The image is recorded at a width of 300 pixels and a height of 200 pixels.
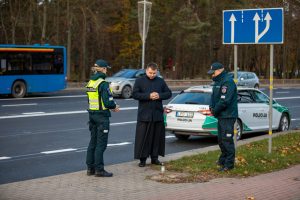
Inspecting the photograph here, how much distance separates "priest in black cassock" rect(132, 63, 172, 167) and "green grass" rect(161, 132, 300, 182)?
44 cm

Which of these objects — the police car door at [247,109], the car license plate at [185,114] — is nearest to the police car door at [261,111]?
the police car door at [247,109]

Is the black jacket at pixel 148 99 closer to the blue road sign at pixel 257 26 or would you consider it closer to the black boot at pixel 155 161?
the black boot at pixel 155 161

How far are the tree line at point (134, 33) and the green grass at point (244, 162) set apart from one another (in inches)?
1378

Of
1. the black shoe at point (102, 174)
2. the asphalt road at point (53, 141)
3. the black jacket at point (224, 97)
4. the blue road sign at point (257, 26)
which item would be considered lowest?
the asphalt road at point (53, 141)

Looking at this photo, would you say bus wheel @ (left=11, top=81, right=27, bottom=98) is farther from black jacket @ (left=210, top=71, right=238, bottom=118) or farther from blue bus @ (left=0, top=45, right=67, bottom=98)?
black jacket @ (left=210, top=71, right=238, bottom=118)

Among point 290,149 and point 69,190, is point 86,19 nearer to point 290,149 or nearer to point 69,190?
point 290,149

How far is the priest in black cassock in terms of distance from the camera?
33.6ft

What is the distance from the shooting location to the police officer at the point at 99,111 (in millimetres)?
9227

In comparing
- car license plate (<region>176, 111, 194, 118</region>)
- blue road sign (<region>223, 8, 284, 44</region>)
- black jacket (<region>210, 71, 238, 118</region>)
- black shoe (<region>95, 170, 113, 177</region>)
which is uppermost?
blue road sign (<region>223, 8, 284, 44</region>)

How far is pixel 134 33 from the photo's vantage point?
7231 cm

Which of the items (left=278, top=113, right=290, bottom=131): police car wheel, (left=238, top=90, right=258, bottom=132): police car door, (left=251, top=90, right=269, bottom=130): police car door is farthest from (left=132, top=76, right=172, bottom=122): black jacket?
(left=278, top=113, right=290, bottom=131): police car wheel

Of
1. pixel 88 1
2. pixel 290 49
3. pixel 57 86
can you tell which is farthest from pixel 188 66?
pixel 57 86

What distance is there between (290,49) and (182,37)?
22254mm

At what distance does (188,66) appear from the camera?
7812 centimetres
